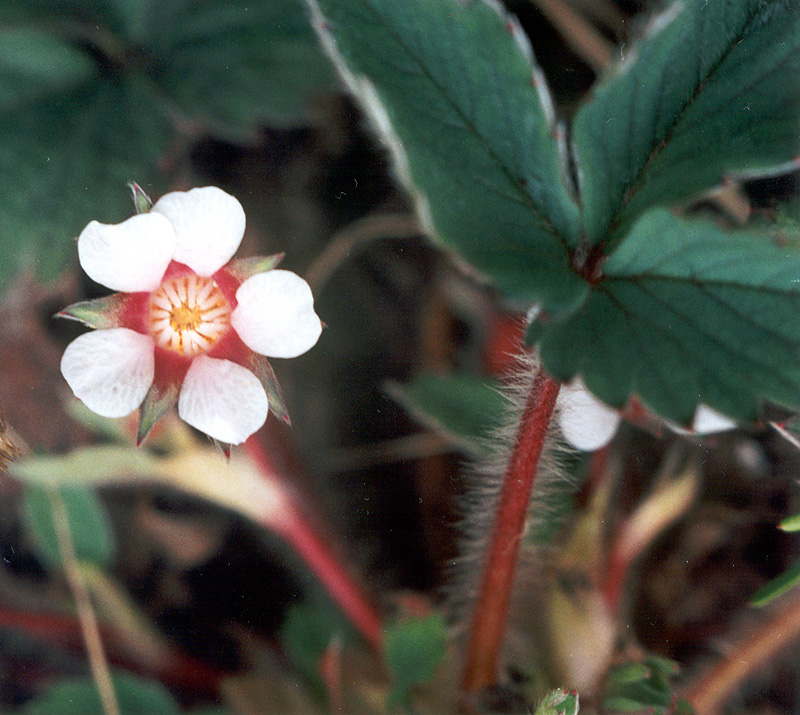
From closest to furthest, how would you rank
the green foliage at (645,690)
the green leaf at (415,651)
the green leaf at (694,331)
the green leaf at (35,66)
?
the green leaf at (694,331)
the green foliage at (645,690)
the green leaf at (415,651)
the green leaf at (35,66)

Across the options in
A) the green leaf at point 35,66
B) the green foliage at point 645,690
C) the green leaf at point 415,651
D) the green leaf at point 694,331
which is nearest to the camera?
the green leaf at point 694,331

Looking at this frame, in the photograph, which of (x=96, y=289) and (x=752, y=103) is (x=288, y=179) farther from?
(x=752, y=103)

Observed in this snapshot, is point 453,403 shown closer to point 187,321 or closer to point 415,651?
point 415,651

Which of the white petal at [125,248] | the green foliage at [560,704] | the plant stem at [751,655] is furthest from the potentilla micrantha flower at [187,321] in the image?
the plant stem at [751,655]

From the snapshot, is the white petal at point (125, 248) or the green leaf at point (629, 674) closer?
the white petal at point (125, 248)

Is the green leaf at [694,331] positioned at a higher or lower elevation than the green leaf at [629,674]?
higher

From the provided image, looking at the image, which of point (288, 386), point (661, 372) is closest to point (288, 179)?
point (288, 386)

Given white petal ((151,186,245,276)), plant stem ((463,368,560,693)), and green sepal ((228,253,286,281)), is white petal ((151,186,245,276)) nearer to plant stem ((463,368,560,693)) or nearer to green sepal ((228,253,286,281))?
green sepal ((228,253,286,281))

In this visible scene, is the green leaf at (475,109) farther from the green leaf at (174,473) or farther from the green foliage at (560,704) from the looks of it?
the green leaf at (174,473)

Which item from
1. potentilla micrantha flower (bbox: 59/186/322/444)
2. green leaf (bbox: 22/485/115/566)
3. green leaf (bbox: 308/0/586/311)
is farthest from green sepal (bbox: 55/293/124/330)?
green leaf (bbox: 22/485/115/566)
